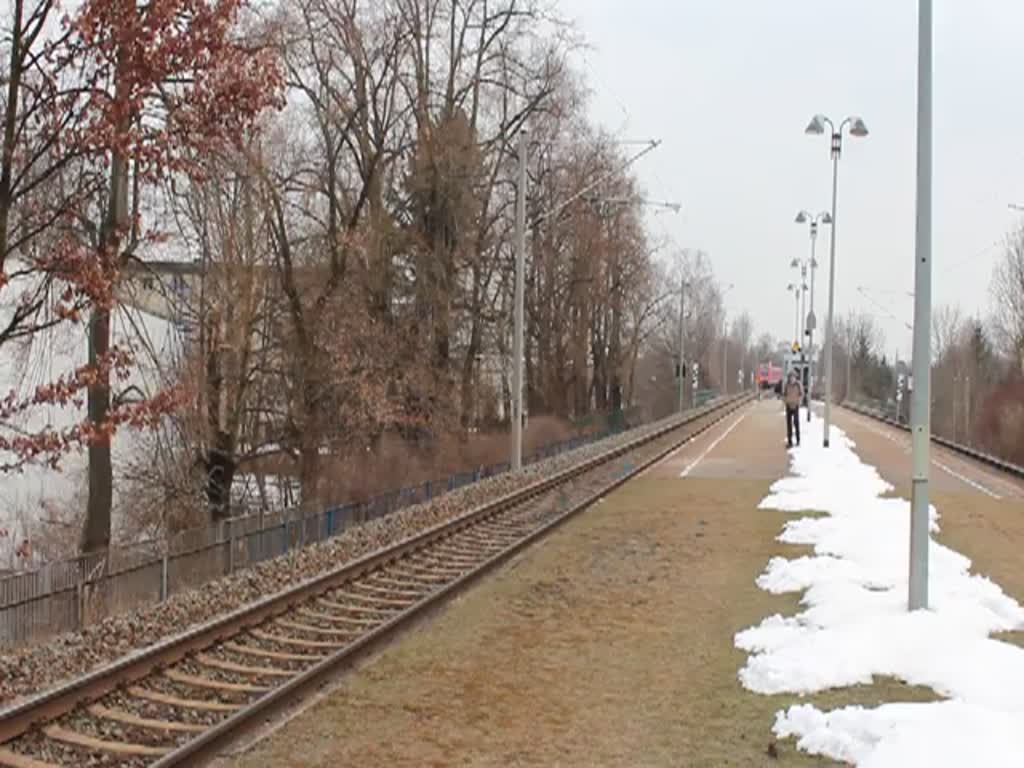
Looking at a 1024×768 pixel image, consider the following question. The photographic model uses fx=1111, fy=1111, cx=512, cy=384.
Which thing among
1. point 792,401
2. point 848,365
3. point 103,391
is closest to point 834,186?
point 792,401

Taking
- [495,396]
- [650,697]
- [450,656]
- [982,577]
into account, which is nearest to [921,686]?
[650,697]

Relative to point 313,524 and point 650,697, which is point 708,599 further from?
point 313,524

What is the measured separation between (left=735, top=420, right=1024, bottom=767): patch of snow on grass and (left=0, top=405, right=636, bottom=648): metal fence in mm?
6735

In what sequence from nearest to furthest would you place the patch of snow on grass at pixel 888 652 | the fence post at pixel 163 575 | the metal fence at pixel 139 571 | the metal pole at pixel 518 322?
the patch of snow on grass at pixel 888 652, the metal fence at pixel 139 571, the fence post at pixel 163 575, the metal pole at pixel 518 322

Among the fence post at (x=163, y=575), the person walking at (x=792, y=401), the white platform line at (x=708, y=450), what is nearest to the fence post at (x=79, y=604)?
the fence post at (x=163, y=575)

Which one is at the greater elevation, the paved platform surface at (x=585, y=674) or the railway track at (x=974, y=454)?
the paved platform surface at (x=585, y=674)

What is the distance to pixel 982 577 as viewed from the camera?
43.9 feet

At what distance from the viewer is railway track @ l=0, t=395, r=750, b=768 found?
7.25 metres

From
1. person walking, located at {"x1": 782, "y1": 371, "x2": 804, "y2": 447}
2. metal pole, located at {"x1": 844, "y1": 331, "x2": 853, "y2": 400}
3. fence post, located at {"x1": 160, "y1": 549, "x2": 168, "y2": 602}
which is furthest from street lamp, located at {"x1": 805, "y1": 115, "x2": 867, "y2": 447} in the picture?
metal pole, located at {"x1": 844, "y1": 331, "x2": 853, "y2": 400}

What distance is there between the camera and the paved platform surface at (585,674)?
287 inches

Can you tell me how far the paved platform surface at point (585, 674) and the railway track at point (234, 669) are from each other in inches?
11.1

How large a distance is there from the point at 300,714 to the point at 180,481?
17055mm

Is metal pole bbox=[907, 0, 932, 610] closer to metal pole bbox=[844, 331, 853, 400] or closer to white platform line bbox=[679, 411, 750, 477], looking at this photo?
white platform line bbox=[679, 411, 750, 477]

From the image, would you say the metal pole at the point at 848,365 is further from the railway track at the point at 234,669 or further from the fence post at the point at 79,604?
the fence post at the point at 79,604
